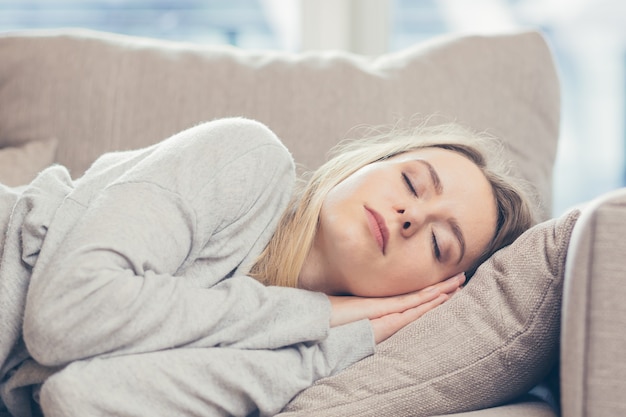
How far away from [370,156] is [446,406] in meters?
0.47

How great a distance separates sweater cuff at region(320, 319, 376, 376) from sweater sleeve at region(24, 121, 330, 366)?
0.07ft

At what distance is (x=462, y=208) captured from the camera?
48.4 inches

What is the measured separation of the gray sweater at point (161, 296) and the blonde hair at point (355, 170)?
48 millimetres

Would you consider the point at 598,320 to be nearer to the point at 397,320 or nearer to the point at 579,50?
the point at 397,320

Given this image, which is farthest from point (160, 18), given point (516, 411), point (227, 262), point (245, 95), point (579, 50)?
point (516, 411)

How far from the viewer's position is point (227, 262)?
1.20 metres

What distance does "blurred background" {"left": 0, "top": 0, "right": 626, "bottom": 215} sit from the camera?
2334 mm

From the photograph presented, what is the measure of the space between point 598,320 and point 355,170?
555 mm

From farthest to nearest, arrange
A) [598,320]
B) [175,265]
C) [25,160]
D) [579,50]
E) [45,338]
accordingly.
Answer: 1. [579,50]
2. [25,160]
3. [175,265]
4. [45,338]
5. [598,320]

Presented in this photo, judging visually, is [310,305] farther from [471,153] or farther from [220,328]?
[471,153]

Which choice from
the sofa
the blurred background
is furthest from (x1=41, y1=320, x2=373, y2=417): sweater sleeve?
the blurred background

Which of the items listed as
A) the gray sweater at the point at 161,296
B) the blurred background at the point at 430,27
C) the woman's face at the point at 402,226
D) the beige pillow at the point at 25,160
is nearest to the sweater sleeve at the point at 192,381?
the gray sweater at the point at 161,296

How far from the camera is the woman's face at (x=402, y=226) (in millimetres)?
1183

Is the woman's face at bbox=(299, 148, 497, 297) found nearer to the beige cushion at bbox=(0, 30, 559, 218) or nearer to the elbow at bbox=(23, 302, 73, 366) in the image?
the beige cushion at bbox=(0, 30, 559, 218)
